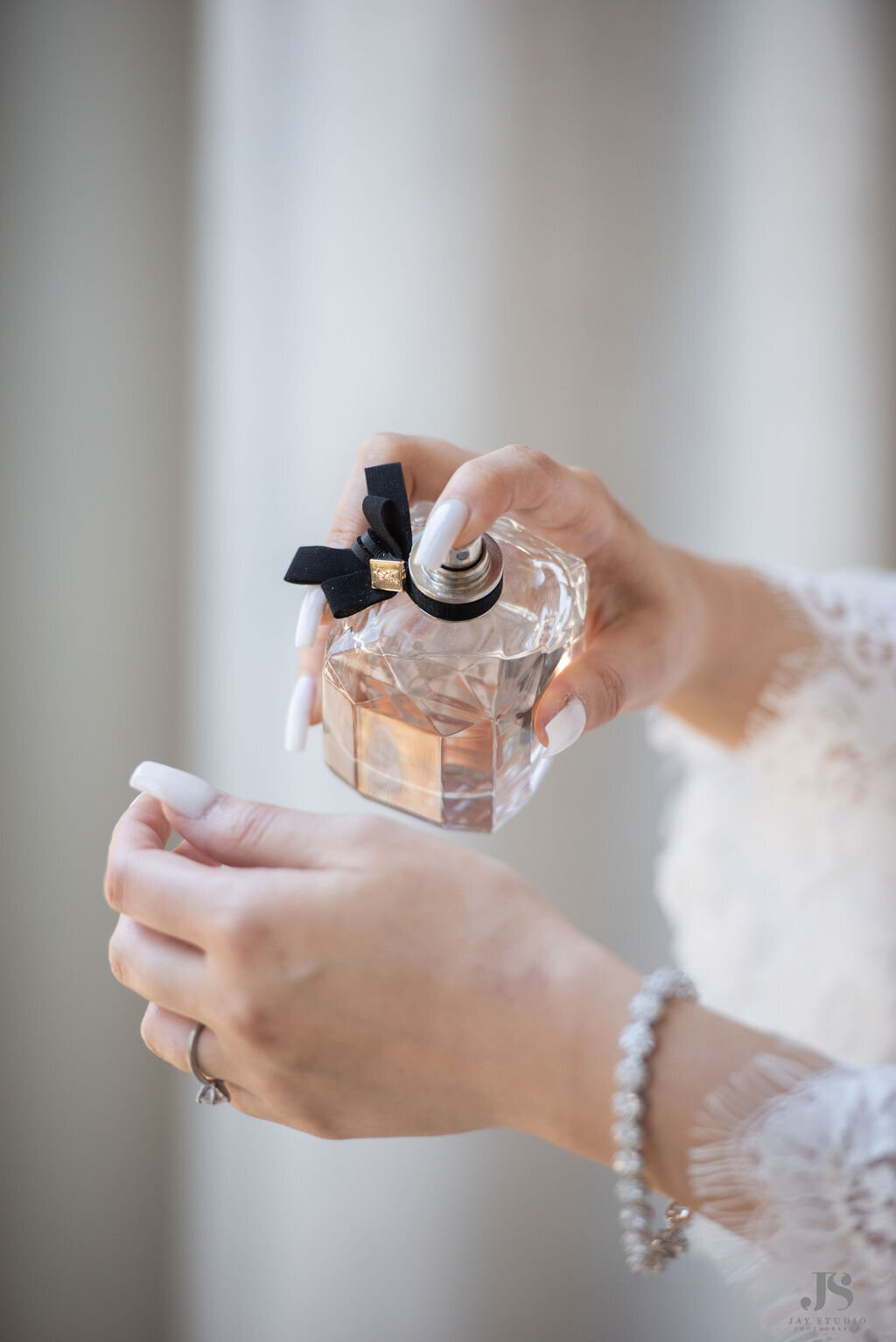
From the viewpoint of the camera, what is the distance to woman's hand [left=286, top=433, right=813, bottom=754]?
45 cm

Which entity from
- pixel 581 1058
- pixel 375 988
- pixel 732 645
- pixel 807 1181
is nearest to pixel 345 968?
pixel 375 988

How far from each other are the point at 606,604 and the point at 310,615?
267mm

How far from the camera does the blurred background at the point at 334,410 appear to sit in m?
0.64

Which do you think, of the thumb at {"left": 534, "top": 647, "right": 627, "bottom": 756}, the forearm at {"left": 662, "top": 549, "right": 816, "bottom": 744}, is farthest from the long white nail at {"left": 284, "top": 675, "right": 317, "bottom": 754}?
the forearm at {"left": 662, "top": 549, "right": 816, "bottom": 744}

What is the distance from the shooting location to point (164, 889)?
0.45 meters

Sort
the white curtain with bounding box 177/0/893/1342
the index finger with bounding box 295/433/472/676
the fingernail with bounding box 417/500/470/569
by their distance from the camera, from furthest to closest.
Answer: the white curtain with bounding box 177/0/893/1342 → the index finger with bounding box 295/433/472/676 → the fingernail with bounding box 417/500/470/569

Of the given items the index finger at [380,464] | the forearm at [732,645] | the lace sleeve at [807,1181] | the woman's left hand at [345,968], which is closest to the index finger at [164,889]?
the woman's left hand at [345,968]

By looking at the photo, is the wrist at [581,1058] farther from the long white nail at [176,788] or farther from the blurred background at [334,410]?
the blurred background at [334,410]

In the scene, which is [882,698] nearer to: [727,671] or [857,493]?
[727,671]

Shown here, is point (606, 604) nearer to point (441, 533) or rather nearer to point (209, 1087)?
point (441, 533)

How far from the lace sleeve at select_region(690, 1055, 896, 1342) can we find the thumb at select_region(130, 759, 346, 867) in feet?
0.73

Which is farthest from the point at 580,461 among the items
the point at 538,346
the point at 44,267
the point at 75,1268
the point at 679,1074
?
the point at 75,1268

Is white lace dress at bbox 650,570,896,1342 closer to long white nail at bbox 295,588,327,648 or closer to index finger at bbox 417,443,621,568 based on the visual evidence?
index finger at bbox 417,443,621,568

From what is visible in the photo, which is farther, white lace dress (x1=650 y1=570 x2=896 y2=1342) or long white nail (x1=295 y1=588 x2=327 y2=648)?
white lace dress (x1=650 y1=570 x2=896 y2=1342)
